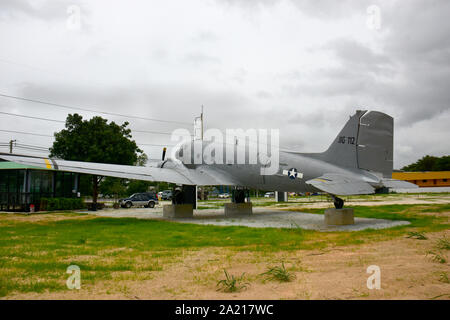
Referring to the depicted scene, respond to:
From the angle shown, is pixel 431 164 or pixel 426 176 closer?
pixel 426 176

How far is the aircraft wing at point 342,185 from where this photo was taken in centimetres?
1327

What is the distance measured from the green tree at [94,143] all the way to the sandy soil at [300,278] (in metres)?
33.1

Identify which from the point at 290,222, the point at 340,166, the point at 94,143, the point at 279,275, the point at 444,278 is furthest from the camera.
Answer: the point at 94,143

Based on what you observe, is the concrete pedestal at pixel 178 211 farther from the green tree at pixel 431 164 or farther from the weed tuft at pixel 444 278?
the green tree at pixel 431 164

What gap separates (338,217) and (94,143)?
32.4 meters

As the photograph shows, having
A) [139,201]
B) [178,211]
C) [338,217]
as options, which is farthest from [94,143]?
[338,217]

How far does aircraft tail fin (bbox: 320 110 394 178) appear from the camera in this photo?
1495 cm

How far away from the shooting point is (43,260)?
7.77 metres

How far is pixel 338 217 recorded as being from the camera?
1490 centimetres

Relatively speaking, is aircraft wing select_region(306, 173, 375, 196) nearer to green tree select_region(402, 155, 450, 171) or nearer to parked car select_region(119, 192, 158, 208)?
parked car select_region(119, 192, 158, 208)

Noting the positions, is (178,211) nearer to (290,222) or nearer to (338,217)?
(290,222)

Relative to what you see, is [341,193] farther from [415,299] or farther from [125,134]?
[125,134]
